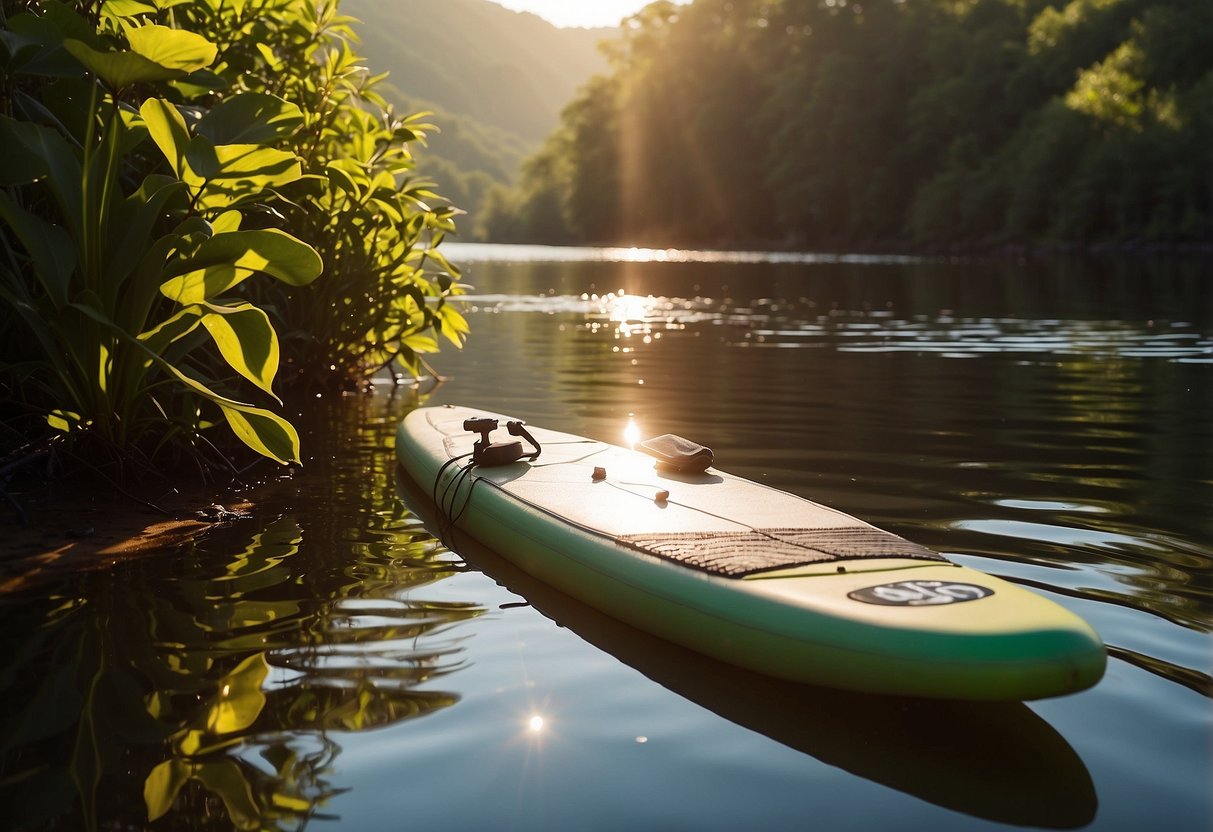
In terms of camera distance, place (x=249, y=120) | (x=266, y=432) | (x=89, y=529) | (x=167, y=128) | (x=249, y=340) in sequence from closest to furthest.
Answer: (x=167, y=128) → (x=249, y=340) → (x=266, y=432) → (x=89, y=529) → (x=249, y=120)

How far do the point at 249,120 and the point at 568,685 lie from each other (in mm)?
3097

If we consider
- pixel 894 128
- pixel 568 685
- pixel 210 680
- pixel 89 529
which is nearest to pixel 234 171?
pixel 89 529

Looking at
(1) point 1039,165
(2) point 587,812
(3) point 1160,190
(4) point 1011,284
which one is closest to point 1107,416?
(2) point 587,812

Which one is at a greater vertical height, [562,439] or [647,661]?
[562,439]

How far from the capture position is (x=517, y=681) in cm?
352

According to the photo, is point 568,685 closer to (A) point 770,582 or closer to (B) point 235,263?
(A) point 770,582

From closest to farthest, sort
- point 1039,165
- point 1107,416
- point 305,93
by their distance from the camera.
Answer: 1. point 305,93
2. point 1107,416
3. point 1039,165

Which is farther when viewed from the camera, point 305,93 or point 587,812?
point 305,93

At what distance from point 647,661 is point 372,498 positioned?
277 centimetres

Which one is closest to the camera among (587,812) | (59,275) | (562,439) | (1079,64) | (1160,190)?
(587,812)

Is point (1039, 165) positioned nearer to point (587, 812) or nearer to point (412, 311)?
point (412, 311)

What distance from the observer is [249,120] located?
5.07m

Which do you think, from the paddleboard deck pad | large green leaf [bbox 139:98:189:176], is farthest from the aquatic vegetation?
the paddleboard deck pad

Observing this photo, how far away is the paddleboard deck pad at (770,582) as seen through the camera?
300cm
